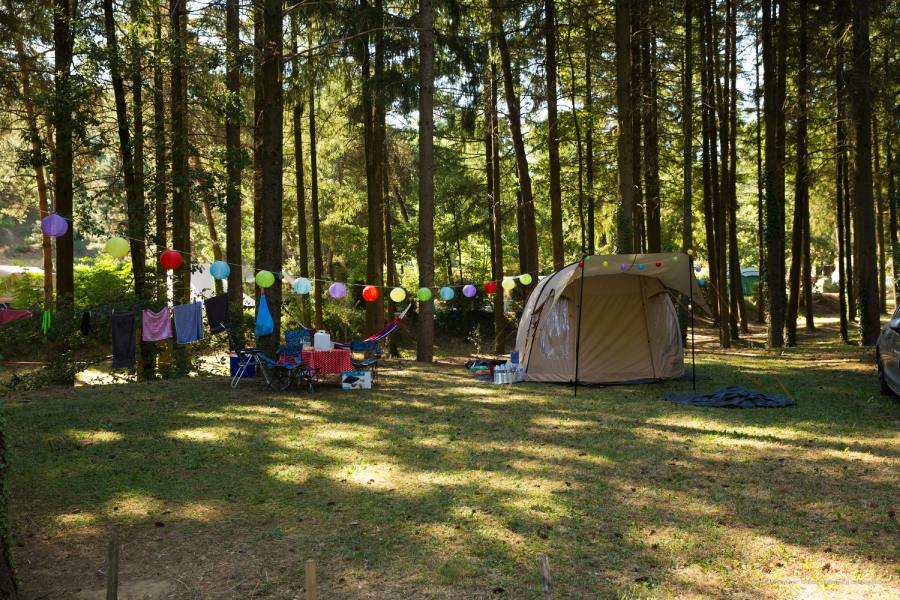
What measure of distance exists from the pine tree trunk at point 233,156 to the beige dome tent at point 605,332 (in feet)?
17.1

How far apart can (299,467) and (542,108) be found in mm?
12246

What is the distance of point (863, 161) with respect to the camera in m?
13.0

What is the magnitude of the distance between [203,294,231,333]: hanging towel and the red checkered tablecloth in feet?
4.85

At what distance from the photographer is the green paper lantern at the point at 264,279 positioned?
9.77 meters

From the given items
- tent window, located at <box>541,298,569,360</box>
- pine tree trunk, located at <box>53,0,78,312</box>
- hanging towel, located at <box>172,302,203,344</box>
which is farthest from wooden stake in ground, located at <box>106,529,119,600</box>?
pine tree trunk, located at <box>53,0,78,312</box>

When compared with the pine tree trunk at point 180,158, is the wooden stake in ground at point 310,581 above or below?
below

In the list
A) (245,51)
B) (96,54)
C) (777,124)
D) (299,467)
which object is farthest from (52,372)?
(777,124)

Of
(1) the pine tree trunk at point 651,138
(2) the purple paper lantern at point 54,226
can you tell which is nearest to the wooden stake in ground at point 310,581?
(2) the purple paper lantern at point 54,226

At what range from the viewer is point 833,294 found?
32.9 metres

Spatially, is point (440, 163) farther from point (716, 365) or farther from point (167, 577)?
point (167, 577)

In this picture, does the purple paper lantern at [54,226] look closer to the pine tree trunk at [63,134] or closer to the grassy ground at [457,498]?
the grassy ground at [457,498]

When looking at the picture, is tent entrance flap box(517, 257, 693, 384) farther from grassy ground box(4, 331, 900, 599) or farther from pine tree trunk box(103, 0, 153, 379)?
pine tree trunk box(103, 0, 153, 379)

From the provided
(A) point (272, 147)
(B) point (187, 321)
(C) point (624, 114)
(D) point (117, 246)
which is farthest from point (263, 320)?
(C) point (624, 114)

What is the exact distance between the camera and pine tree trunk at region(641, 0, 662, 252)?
603 inches
